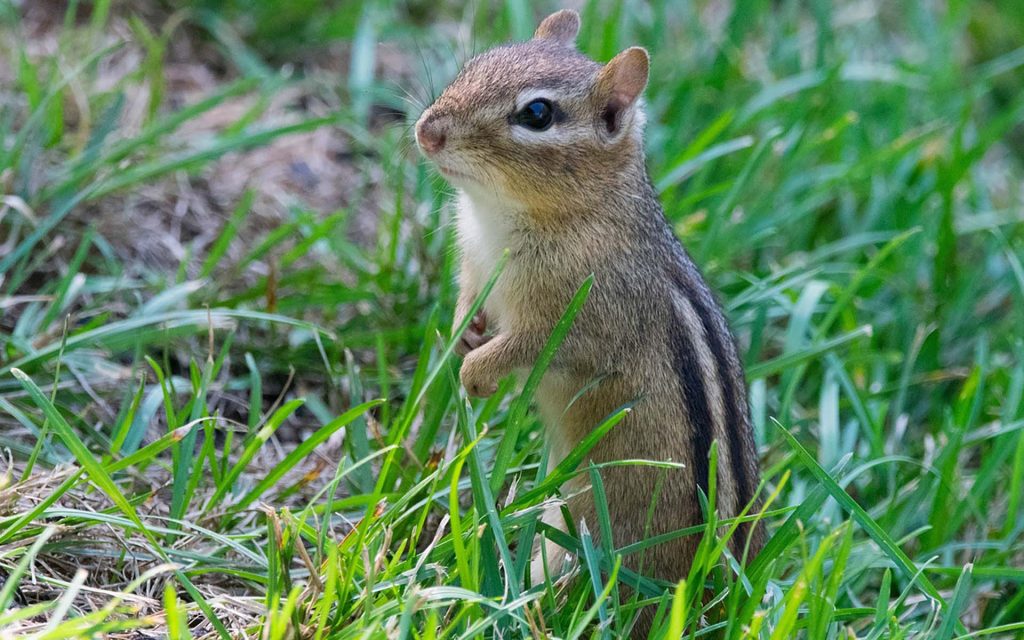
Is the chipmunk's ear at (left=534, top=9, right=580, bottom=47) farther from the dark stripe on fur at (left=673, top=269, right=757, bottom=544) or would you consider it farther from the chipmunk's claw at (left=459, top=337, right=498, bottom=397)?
the chipmunk's claw at (left=459, top=337, right=498, bottom=397)

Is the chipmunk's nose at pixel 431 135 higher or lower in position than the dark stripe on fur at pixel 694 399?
higher

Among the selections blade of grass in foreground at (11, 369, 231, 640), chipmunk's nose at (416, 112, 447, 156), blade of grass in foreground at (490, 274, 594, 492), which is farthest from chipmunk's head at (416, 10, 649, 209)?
blade of grass in foreground at (11, 369, 231, 640)

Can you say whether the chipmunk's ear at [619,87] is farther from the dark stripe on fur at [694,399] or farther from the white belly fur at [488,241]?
the dark stripe on fur at [694,399]

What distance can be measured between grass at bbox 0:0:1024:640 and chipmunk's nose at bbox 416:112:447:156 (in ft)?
1.83

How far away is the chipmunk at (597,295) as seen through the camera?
3.29 m

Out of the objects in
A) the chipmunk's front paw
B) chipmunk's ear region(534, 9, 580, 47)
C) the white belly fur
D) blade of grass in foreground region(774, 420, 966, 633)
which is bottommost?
blade of grass in foreground region(774, 420, 966, 633)

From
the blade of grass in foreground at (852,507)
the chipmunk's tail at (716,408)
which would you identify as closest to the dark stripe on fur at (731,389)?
the chipmunk's tail at (716,408)

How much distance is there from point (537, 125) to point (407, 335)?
1143mm

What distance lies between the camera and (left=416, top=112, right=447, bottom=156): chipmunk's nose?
3223mm

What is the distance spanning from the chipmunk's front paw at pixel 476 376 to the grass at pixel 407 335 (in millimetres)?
133

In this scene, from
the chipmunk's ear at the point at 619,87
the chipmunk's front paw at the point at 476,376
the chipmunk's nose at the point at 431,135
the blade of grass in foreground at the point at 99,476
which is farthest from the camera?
the chipmunk's ear at the point at 619,87

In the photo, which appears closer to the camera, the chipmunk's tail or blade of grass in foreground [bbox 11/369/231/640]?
blade of grass in foreground [bbox 11/369/231/640]

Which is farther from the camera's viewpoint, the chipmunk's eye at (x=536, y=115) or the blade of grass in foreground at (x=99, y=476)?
the chipmunk's eye at (x=536, y=115)

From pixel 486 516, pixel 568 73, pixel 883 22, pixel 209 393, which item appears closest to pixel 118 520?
pixel 486 516
